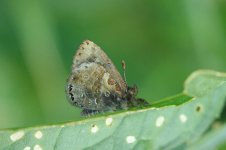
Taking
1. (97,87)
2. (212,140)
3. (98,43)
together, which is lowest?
(212,140)

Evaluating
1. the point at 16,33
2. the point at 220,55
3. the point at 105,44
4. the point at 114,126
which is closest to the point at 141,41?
the point at 105,44

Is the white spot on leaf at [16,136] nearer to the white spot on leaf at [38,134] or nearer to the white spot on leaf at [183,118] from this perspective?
the white spot on leaf at [38,134]

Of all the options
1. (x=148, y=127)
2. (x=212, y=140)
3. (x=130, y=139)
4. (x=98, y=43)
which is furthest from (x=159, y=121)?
(x=98, y=43)

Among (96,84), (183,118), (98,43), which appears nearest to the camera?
(183,118)

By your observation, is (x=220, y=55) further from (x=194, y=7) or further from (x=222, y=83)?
(x=222, y=83)

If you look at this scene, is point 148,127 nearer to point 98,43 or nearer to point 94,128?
point 94,128

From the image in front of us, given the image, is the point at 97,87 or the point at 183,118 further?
the point at 97,87

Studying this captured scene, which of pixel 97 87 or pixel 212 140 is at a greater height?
pixel 97 87

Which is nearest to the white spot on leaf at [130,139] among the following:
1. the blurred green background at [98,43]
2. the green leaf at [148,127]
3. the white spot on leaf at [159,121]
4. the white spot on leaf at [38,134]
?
the green leaf at [148,127]
